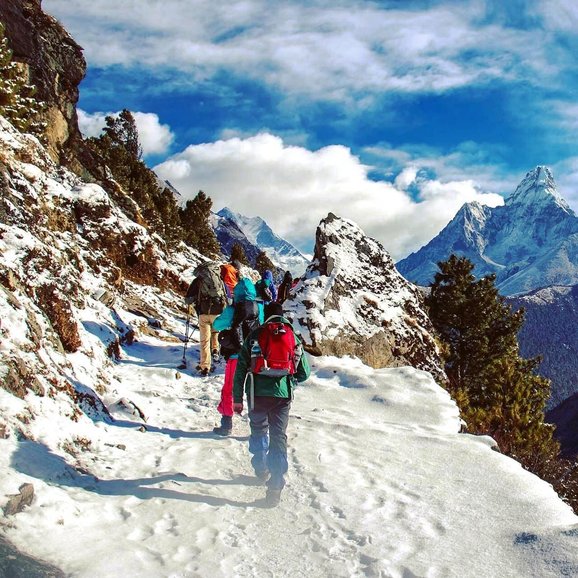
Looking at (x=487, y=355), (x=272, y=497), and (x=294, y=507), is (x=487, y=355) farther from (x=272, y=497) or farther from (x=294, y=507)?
(x=272, y=497)

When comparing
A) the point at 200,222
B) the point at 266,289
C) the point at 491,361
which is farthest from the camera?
the point at 200,222

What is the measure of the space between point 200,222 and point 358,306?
41.0 m

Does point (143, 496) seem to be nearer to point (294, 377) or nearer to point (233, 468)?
point (233, 468)

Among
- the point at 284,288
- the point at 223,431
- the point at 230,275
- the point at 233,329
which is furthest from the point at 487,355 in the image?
the point at 223,431

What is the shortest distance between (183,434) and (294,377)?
297 centimetres

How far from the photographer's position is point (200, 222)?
55.8 m

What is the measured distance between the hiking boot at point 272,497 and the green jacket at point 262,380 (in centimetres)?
115

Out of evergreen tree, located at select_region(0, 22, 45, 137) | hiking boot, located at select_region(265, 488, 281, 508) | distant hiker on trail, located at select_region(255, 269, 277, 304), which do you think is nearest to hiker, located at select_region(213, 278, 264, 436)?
distant hiker on trail, located at select_region(255, 269, 277, 304)

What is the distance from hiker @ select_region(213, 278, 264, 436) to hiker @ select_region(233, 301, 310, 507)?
2068 mm

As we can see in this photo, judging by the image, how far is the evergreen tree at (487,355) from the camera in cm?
2720

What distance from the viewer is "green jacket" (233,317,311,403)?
258 inches

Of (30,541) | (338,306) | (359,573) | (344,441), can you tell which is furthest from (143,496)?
(338,306)

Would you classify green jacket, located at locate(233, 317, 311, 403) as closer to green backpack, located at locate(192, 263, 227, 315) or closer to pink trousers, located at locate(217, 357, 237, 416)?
pink trousers, located at locate(217, 357, 237, 416)

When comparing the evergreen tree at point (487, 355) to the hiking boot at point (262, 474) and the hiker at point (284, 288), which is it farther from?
the hiking boot at point (262, 474)
